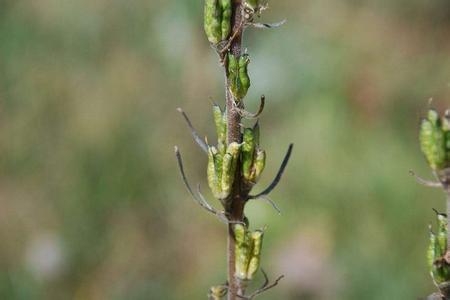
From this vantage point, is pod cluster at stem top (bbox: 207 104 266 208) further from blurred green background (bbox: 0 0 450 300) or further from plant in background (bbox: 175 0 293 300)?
blurred green background (bbox: 0 0 450 300)

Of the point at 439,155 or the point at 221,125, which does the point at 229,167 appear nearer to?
the point at 221,125

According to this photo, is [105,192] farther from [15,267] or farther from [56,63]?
[56,63]

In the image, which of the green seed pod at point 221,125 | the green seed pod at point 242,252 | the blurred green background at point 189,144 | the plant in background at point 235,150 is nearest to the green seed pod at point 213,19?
the plant in background at point 235,150

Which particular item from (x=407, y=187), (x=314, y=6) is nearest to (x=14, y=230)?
(x=407, y=187)

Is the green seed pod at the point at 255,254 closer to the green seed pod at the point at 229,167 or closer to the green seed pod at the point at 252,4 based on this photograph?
the green seed pod at the point at 229,167

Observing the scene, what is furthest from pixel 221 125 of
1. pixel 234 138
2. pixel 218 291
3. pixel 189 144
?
pixel 189 144

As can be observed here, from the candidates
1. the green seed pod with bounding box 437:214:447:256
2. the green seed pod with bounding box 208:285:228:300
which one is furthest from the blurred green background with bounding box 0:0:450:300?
the green seed pod with bounding box 437:214:447:256
